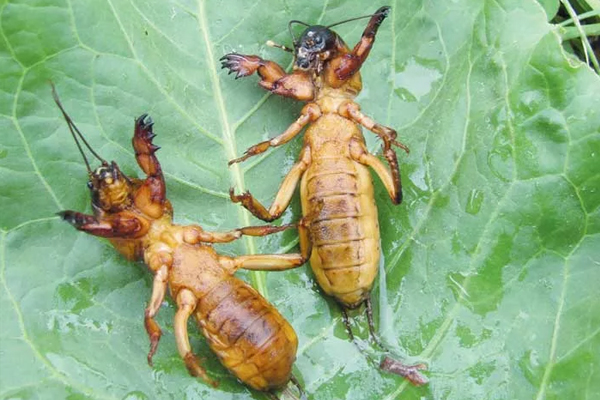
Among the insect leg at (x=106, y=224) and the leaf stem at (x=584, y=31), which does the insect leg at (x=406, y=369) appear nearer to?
the insect leg at (x=106, y=224)

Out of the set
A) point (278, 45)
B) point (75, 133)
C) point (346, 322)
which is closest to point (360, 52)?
point (278, 45)

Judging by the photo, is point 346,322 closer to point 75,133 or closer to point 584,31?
point 75,133

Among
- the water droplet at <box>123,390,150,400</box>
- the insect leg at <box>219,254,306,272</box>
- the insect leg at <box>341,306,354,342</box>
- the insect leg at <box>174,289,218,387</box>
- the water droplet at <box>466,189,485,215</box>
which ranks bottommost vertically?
the water droplet at <box>123,390,150,400</box>

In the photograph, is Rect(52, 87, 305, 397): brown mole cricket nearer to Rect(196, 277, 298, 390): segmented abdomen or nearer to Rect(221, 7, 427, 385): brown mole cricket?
Rect(196, 277, 298, 390): segmented abdomen

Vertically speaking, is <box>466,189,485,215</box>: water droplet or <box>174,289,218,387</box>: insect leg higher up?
<box>466,189,485,215</box>: water droplet

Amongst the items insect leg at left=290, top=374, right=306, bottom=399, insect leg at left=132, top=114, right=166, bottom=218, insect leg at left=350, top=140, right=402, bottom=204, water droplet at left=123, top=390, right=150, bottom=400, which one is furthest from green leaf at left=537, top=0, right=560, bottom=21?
water droplet at left=123, top=390, right=150, bottom=400

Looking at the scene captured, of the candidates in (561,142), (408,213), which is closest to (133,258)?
(408,213)
